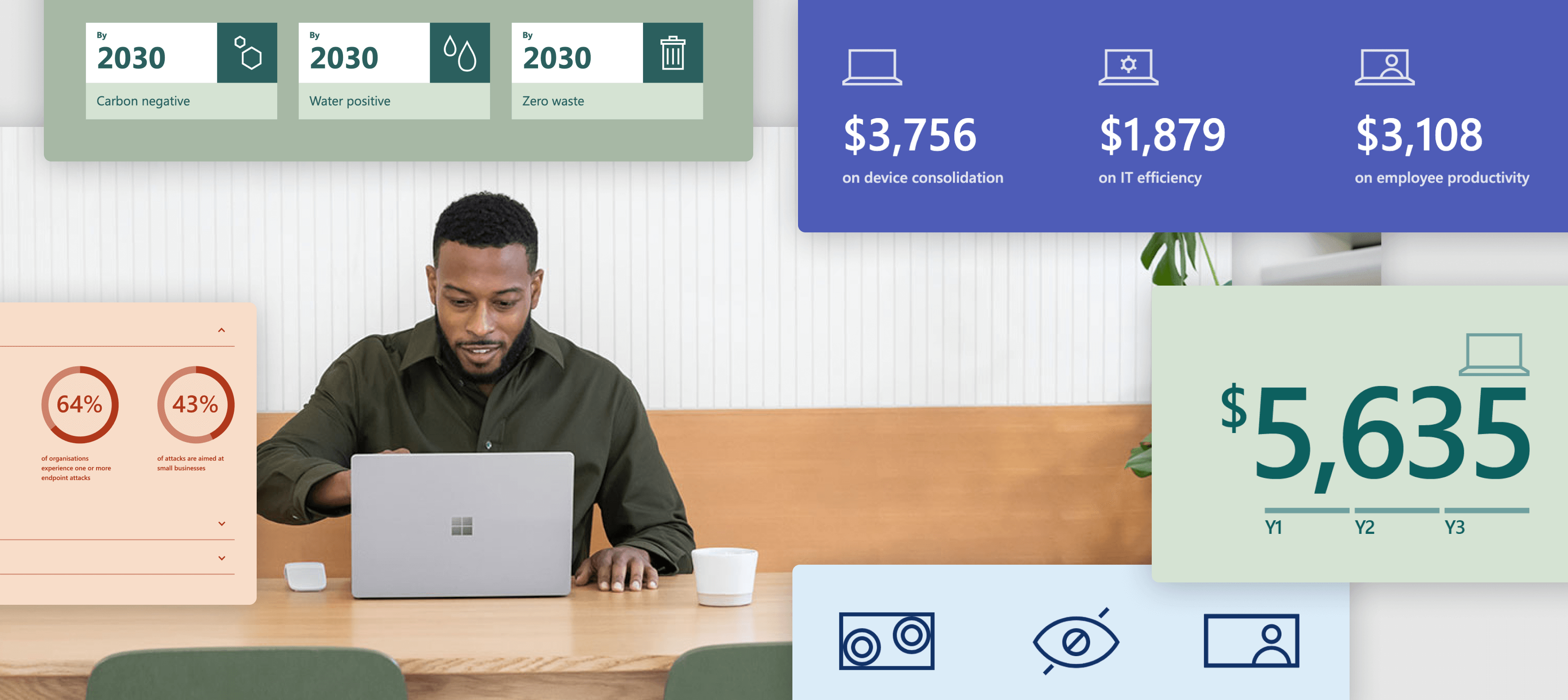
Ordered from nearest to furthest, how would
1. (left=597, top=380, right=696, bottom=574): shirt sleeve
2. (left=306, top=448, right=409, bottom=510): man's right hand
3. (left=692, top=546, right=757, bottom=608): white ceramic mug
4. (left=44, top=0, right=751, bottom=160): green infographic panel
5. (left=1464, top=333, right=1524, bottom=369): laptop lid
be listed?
(left=1464, top=333, right=1524, bottom=369): laptop lid → (left=44, top=0, right=751, bottom=160): green infographic panel → (left=692, top=546, right=757, bottom=608): white ceramic mug → (left=306, top=448, right=409, bottom=510): man's right hand → (left=597, top=380, right=696, bottom=574): shirt sleeve

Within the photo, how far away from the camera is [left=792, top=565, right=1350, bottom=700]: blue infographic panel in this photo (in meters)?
0.45

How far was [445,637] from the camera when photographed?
35.7 inches

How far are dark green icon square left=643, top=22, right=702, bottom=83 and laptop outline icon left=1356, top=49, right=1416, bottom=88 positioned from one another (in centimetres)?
37

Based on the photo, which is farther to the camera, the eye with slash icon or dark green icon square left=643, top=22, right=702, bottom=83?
dark green icon square left=643, top=22, right=702, bottom=83

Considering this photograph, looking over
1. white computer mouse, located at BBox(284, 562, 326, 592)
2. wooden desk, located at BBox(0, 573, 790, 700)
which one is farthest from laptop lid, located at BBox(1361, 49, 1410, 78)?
white computer mouse, located at BBox(284, 562, 326, 592)

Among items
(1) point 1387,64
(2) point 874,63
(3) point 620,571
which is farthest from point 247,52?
(3) point 620,571

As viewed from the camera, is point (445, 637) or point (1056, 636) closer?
point (1056, 636)

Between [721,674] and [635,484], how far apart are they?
3.47ft

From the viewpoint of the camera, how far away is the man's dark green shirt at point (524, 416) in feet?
5.84

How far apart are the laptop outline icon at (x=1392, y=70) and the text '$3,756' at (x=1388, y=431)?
0.14 m

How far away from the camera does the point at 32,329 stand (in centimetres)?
51

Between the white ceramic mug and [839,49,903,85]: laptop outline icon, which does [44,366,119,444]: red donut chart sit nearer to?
[839,49,903,85]: laptop outline icon

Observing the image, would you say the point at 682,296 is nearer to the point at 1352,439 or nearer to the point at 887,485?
the point at 887,485

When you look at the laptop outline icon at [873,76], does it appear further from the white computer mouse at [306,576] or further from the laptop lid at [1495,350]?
the white computer mouse at [306,576]
